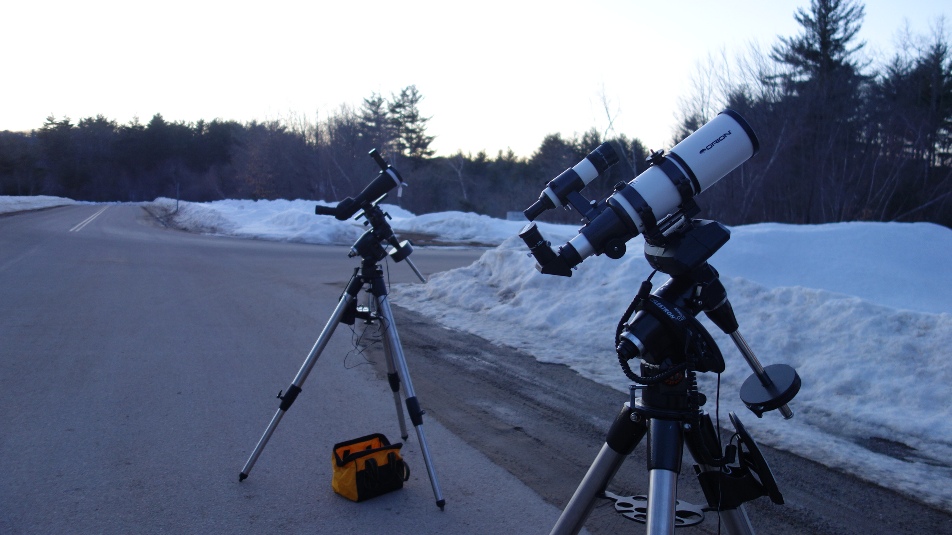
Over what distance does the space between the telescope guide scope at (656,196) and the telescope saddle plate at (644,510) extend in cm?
78

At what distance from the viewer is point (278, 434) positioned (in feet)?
15.7

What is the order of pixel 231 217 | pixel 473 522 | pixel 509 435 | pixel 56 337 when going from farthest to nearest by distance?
pixel 231 217
pixel 56 337
pixel 509 435
pixel 473 522

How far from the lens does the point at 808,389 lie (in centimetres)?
572

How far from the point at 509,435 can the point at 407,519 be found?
1.38 m

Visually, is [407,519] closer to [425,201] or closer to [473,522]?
[473,522]

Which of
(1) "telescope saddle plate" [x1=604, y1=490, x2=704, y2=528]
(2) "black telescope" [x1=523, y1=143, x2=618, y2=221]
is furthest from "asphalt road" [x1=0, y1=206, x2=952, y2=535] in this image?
(2) "black telescope" [x1=523, y1=143, x2=618, y2=221]

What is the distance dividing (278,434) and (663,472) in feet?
11.8

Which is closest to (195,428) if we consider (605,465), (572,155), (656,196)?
(605,465)

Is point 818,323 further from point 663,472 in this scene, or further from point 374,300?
point 663,472

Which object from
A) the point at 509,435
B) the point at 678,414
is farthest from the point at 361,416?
the point at 678,414

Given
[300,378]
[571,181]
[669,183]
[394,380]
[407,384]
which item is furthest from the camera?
[394,380]

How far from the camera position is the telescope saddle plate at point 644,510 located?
2.04m

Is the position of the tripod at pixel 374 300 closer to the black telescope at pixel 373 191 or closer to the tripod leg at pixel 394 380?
the black telescope at pixel 373 191

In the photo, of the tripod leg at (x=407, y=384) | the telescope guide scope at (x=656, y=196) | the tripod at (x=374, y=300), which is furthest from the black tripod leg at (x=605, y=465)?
the tripod at (x=374, y=300)
